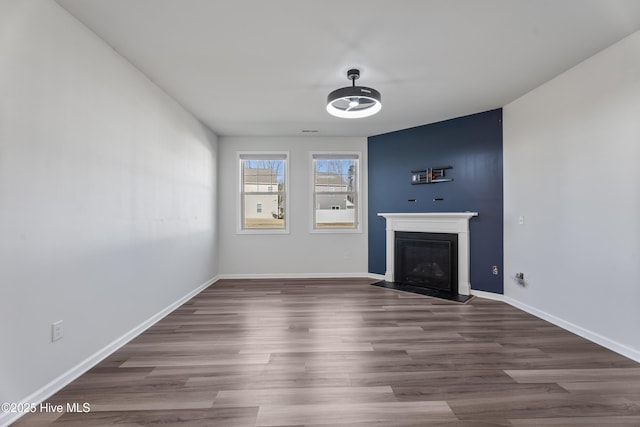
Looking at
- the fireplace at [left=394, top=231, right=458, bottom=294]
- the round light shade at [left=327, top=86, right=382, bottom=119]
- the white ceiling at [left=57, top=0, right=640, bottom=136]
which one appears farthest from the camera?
the fireplace at [left=394, top=231, right=458, bottom=294]

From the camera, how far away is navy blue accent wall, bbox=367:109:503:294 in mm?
3809

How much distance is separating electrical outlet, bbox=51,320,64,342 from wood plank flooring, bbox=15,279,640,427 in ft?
1.18

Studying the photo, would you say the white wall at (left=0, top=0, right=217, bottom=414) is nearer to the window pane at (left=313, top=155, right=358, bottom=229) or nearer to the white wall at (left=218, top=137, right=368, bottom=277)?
the white wall at (left=218, top=137, right=368, bottom=277)

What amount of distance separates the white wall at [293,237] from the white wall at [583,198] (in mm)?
2468

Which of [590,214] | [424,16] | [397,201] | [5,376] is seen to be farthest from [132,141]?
[590,214]

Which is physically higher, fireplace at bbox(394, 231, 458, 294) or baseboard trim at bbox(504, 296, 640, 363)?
fireplace at bbox(394, 231, 458, 294)

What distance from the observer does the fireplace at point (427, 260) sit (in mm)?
4090

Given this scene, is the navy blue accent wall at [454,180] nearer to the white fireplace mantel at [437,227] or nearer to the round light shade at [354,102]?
the white fireplace mantel at [437,227]

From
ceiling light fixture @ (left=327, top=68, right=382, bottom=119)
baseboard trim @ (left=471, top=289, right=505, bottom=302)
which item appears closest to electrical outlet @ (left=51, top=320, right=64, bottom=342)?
ceiling light fixture @ (left=327, top=68, right=382, bottom=119)

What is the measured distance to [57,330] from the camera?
5.84 ft

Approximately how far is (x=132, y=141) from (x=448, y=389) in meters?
3.32

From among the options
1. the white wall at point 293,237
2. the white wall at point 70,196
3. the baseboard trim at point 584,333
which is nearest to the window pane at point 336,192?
the white wall at point 293,237

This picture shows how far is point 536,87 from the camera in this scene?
3160 millimetres

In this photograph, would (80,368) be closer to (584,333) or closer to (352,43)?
(352,43)
